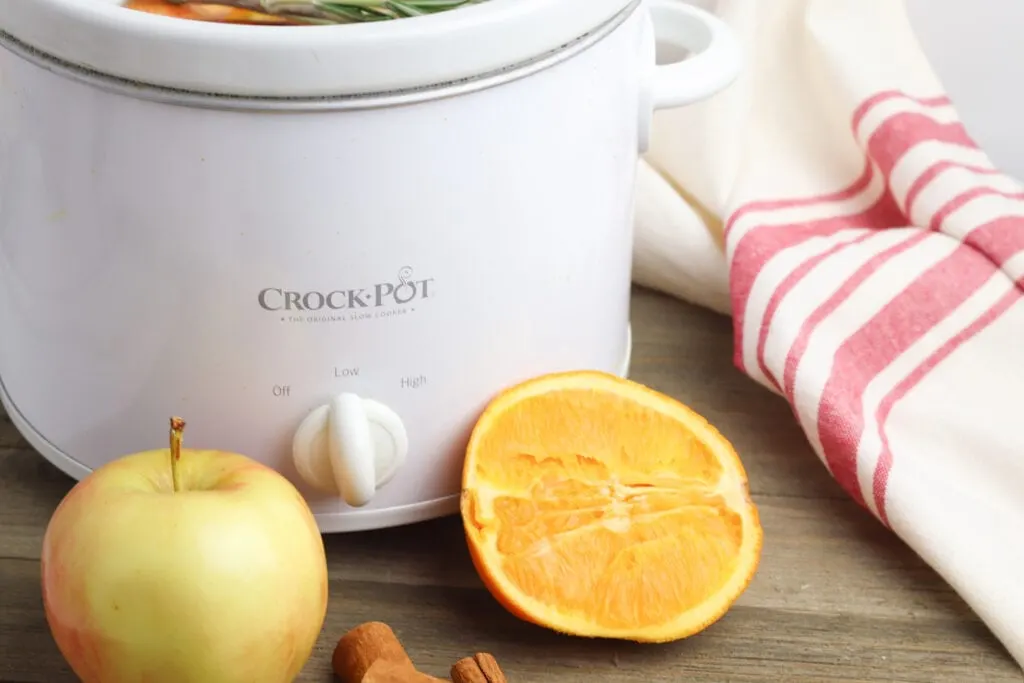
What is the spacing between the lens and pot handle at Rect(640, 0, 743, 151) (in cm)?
71

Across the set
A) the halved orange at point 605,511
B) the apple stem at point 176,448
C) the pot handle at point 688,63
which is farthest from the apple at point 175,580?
the pot handle at point 688,63

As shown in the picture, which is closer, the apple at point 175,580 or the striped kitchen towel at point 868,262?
the apple at point 175,580

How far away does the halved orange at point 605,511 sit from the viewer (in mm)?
644

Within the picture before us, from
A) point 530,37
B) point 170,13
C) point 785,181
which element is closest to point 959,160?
point 785,181

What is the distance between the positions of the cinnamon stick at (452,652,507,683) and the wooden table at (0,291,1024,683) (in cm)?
4

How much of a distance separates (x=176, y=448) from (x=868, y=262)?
0.47 metres

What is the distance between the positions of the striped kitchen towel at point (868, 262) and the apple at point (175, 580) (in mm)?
335

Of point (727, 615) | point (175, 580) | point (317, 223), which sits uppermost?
point (317, 223)

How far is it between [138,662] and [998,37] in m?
0.75

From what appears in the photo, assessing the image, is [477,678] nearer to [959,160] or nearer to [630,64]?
[630,64]

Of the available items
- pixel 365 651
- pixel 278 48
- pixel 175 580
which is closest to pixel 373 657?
pixel 365 651

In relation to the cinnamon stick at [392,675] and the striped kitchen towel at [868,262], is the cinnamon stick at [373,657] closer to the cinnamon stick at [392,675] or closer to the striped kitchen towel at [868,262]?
the cinnamon stick at [392,675]

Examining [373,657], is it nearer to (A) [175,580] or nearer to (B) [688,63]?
(A) [175,580]

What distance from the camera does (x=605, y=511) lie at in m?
0.67
